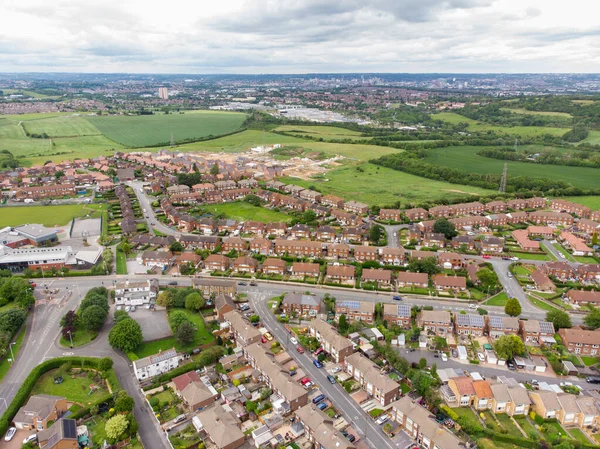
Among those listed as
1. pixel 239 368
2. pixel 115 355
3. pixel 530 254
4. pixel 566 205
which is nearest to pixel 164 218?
pixel 115 355

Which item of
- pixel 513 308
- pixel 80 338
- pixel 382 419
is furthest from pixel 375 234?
pixel 80 338

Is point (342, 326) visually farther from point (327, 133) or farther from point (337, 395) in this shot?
point (327, 133)

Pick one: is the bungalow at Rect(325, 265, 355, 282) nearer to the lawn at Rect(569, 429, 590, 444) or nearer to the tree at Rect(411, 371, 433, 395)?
the tree at Rect(411, 371, 433, 395)

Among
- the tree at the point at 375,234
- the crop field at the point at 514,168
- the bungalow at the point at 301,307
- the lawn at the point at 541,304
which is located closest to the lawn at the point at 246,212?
the tree at the point at 375,234

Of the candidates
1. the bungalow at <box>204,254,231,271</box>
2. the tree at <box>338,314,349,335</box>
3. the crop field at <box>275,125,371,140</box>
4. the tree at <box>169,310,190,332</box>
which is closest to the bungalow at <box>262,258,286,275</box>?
the bungalow at <box>204,254,231,271</box>

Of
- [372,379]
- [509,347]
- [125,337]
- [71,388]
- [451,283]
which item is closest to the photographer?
[372,379]

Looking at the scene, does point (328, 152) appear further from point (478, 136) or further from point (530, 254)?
point (530, 254)

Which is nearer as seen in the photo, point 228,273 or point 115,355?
point 115,355
